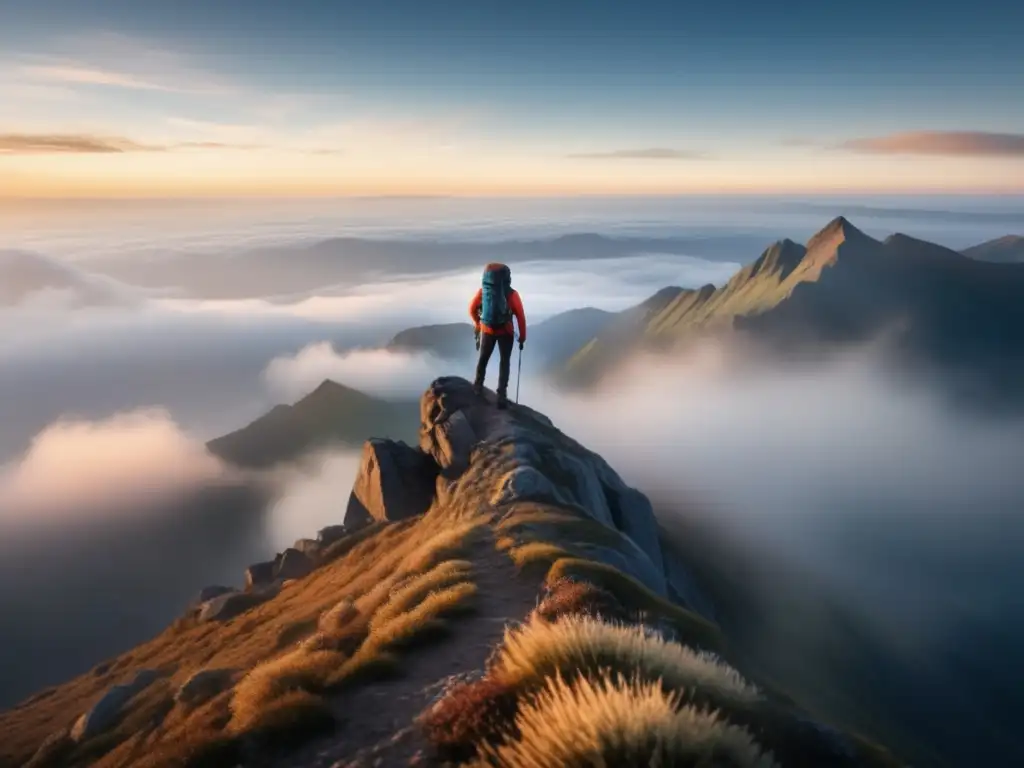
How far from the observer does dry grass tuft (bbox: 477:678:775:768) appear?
20.5ft

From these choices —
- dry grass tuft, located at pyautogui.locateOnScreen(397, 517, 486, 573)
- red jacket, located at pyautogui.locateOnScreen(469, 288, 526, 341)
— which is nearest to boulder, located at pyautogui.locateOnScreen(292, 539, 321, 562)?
red jacket, located at pyautogui.locateOnScreen(469, 288, 526, 341)

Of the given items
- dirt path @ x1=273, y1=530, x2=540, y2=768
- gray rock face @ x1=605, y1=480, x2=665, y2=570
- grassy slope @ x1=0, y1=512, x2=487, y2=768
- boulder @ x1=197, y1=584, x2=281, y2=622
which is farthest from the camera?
boulder @ x1=197, y1=584, x2=281, y2=622

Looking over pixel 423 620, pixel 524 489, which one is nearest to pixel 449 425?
pixel 524 489

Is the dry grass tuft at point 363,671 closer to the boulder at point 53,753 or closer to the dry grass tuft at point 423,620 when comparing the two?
the dry grass tuft at point 423,620

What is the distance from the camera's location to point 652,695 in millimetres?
7203

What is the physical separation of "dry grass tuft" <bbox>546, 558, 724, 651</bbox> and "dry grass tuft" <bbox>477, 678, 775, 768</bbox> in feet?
31.2

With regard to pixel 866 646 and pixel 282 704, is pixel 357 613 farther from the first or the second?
pixel 866 646

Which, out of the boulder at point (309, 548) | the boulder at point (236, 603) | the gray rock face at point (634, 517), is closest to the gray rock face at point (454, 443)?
the gray rock face at point (634, 517)

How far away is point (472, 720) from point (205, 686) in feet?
70.4

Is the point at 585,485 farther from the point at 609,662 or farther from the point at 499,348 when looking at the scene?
the point at 609,662

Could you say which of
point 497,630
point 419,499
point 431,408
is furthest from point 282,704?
point 419,499

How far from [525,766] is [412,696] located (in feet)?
19.5

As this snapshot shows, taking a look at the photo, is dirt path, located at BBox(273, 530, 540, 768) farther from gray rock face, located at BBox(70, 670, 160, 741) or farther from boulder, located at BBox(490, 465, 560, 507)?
gray rock face, located at BBox(70, 670, 160, 741)

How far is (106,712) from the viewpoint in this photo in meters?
35.3
